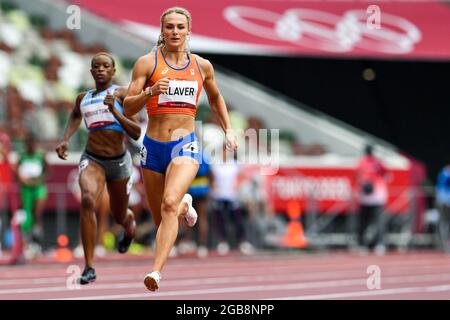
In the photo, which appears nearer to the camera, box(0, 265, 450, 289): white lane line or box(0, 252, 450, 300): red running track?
box(0, 252, 450, 300): red running track

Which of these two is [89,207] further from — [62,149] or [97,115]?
[97,115]

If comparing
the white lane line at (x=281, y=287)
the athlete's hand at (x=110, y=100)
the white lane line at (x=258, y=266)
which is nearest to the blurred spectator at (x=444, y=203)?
the white lane line at (x=258, y=266)

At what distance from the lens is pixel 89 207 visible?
11.2 meters

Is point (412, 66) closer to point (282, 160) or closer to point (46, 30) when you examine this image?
point (282, 160)

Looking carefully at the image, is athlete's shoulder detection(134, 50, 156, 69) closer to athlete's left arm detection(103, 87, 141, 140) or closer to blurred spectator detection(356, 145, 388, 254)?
athlete's left arm detection(103, 87, 141, 140)

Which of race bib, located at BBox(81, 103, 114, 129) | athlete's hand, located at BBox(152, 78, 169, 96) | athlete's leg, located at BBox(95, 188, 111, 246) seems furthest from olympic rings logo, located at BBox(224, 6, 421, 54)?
athlete's hand, located at BBox(152, 78, 169, 96)

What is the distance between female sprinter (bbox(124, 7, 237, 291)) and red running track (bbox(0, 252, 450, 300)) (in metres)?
1.85

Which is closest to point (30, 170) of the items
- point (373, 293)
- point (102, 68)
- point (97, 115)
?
point (97, 115)

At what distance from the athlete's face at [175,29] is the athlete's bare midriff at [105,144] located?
2.52m

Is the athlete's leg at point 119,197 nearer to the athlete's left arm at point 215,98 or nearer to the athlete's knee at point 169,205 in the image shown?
the athlete's left arm at point 215,98

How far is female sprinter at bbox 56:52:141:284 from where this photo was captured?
11.1 metres

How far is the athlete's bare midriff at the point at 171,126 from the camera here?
30.6 ft
